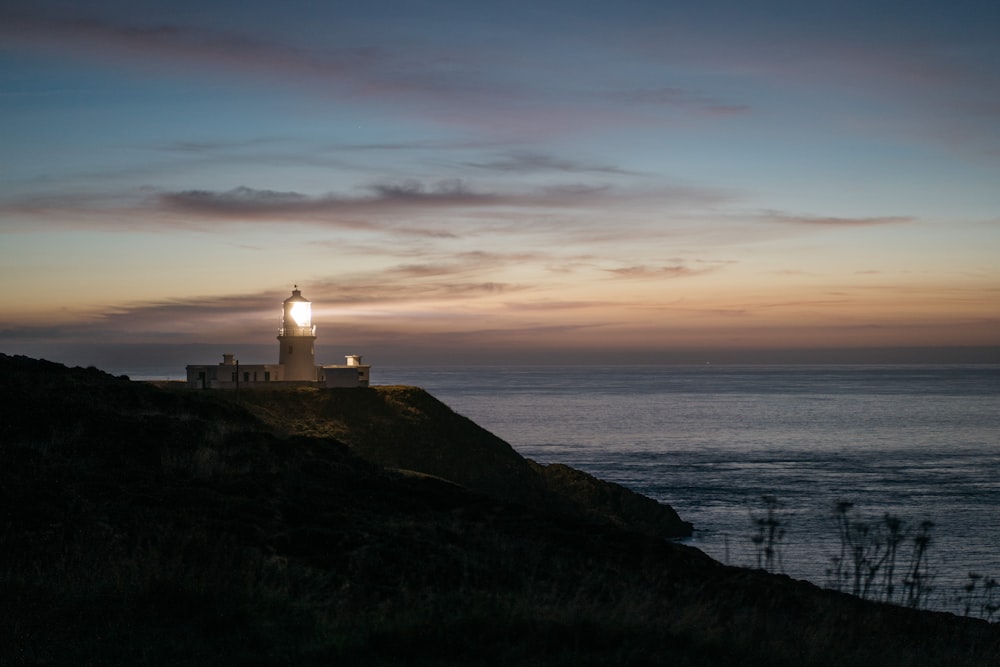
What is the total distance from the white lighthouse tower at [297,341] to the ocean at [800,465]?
19074 mm

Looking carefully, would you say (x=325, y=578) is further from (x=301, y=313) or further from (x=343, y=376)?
(x=301, y=313)

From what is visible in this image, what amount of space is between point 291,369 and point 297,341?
177 cm

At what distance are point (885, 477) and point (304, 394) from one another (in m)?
34.7

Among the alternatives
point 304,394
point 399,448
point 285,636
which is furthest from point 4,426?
point 304,394

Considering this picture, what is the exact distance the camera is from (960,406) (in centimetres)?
12775

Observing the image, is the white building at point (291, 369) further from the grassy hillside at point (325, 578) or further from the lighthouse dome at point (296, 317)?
the grassy hillside at point (325, 578)

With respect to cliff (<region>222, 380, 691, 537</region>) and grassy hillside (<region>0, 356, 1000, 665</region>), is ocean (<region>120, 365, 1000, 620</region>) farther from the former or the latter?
cliff (<region>222, 380, 691, 537</region>)

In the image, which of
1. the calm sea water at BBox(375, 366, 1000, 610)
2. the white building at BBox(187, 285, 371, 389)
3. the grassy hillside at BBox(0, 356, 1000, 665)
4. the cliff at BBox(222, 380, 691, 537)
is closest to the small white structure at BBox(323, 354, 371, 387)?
the white building at BBox(187, 285, 371, 389)

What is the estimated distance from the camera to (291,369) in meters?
54.3

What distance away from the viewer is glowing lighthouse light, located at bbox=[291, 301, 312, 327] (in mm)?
55719

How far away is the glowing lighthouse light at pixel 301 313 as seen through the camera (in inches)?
2194

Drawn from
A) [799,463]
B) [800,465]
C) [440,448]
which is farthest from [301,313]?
[799,463]

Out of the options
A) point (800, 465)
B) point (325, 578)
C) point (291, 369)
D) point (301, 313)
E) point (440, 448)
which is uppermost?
point (301, 313)

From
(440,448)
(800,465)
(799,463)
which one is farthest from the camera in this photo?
(799,463)
